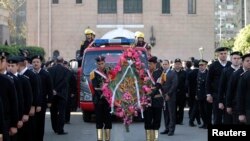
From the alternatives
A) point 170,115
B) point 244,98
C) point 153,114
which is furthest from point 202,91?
point 244,98

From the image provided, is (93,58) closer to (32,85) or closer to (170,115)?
(170,115)

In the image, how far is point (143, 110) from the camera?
13.9m

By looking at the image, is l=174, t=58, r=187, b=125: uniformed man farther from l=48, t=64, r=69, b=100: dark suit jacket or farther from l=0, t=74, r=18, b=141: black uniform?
l=0, t=74, r=18, b=141: black uniform

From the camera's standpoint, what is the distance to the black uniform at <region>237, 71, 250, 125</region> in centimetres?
1104

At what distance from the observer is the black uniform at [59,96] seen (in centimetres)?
1725

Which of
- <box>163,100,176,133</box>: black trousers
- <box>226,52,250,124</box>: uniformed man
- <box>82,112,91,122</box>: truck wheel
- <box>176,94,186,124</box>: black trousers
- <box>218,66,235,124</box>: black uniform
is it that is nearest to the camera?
<box>226,52,250,124</box>: uniformed man

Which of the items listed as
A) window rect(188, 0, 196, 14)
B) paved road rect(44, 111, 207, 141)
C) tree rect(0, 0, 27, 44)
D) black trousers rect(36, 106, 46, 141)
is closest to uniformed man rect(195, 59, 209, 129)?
paved road rect(44, 111, 207, 141)

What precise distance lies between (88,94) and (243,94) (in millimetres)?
9415

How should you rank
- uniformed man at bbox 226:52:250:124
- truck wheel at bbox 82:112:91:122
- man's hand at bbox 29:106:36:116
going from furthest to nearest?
truck wheel at bbox 82:112:91:122 < man's hand at bbox 29:106:36:116 < uniformed man at bbox 226:52:250:124

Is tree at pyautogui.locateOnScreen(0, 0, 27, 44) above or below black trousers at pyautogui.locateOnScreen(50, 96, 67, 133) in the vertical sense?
above

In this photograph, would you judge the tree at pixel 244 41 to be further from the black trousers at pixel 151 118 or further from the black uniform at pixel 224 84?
the black uniform at pixel 224 84

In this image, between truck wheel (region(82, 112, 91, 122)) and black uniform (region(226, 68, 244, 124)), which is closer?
black uniform (region(226, 68, 244, 124))

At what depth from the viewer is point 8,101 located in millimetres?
9289

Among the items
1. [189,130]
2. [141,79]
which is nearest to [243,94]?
[141,79]
